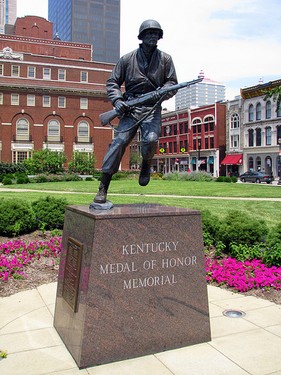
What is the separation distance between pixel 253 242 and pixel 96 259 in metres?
5.30

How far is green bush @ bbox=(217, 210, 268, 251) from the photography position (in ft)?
28.6

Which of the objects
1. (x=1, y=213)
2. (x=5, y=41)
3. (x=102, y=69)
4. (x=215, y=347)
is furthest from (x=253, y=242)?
(x=5, y=41)

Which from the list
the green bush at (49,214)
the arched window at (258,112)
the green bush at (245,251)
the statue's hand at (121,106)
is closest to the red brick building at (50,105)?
the arched window at (258,112)

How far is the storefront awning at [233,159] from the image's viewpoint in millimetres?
60500

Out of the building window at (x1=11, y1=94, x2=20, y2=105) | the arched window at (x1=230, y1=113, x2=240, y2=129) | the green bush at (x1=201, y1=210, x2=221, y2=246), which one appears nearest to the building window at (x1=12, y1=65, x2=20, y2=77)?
the building window at (x1=11, y1=94, x2=20, y2=105)

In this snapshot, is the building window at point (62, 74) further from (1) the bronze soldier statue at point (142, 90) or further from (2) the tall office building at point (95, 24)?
(2) the tall office building at point (95, 24)

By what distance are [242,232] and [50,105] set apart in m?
53.8

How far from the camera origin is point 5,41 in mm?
65625

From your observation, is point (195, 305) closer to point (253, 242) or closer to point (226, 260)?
point (226, 260)

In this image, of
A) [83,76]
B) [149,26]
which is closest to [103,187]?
[149,26]

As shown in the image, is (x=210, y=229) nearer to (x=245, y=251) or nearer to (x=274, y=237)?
(x=245, y=251)

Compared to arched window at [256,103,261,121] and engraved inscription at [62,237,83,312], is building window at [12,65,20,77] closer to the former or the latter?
arched window at [256,103,261,121]

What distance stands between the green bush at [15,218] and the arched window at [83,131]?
164 feet

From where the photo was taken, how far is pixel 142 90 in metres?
5.91
